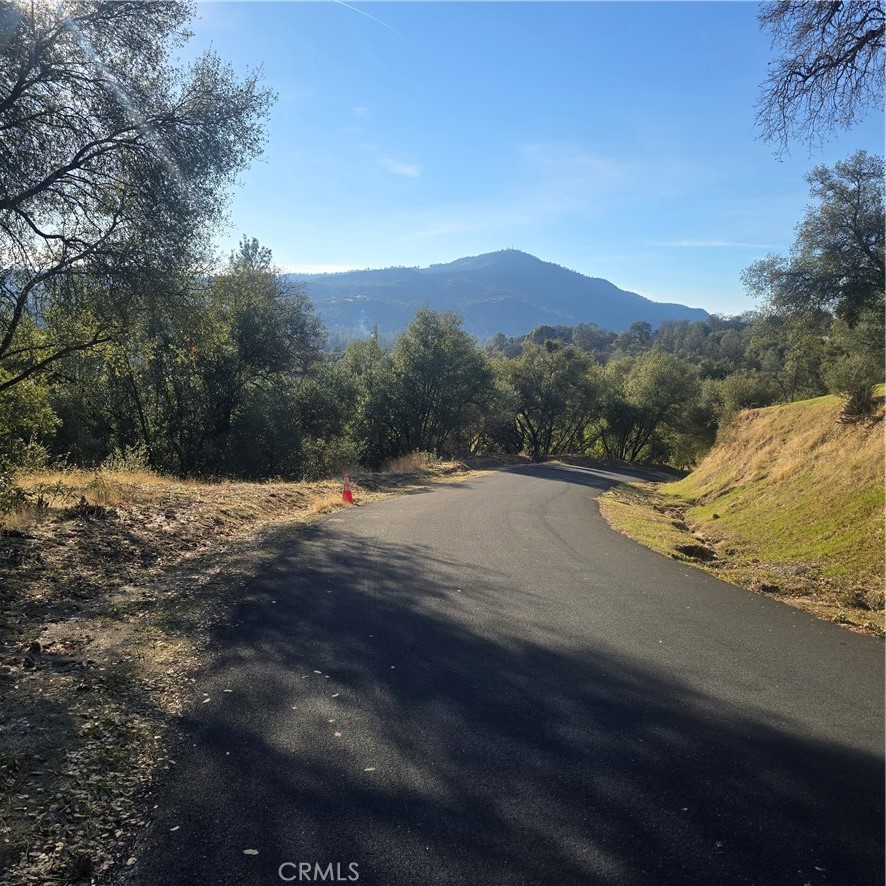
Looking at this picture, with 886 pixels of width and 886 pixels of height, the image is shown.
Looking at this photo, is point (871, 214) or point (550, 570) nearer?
point (550, 570)

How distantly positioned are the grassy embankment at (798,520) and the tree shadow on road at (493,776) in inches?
154

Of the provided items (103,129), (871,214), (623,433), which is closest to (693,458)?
(623,433)

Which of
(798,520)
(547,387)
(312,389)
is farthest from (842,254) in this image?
(547,387)

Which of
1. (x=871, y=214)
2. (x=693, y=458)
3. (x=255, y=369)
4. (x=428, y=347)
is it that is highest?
(x=871, y=214)

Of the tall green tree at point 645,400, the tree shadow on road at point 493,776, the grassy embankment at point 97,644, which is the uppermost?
the tall green tree at point 645,400

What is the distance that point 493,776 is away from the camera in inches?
131

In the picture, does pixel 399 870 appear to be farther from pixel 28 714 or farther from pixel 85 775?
pixel 28 714

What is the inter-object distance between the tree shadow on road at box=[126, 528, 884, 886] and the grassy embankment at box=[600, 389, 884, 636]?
12.8 feet

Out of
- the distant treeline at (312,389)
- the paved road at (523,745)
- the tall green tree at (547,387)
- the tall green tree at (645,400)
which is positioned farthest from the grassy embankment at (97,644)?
the tall green tree at (645,400)

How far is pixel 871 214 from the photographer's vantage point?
68.7ft

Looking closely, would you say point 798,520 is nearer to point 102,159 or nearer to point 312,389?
point 102,159

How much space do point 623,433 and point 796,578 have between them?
181ft

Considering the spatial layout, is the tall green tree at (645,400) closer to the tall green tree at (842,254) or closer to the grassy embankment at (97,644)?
the tall green tree at (842,254)

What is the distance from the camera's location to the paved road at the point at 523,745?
273 centimetres
